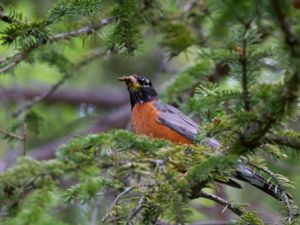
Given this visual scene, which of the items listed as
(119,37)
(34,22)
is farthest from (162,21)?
(34,22)

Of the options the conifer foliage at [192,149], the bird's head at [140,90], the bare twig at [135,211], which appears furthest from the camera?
the bird's head at [140,90]

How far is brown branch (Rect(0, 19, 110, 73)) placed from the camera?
3.29 metres

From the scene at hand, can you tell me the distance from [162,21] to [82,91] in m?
2.86

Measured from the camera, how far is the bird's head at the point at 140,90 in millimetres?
4719

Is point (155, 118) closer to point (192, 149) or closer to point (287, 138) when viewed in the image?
point (192, 149)

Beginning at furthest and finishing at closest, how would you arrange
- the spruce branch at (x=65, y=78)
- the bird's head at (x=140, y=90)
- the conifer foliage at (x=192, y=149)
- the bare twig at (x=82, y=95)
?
the bare twig at (x=82, y=95) < the bird's head at (x=140, y=90) < the spruce branch at (x=65, y=78) < the conifer foliage at (x=192, y=149)

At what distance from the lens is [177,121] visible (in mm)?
4195

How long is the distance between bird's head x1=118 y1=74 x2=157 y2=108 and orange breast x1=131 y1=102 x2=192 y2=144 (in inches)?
3.4

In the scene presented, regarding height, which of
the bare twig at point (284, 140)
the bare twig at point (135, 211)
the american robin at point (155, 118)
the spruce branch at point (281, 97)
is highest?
the spruce branch at point (281, 97)

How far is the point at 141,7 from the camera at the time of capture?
12.0ft

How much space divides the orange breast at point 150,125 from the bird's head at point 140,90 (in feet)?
0.29

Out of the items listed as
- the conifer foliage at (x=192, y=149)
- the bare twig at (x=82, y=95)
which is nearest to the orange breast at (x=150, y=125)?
the conifer foliage at (x=192, y=149)

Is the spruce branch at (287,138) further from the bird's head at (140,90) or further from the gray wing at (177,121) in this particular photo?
the bird's head at (140,90)

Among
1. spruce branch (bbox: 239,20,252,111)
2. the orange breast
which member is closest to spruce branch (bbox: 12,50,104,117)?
the orange breast
